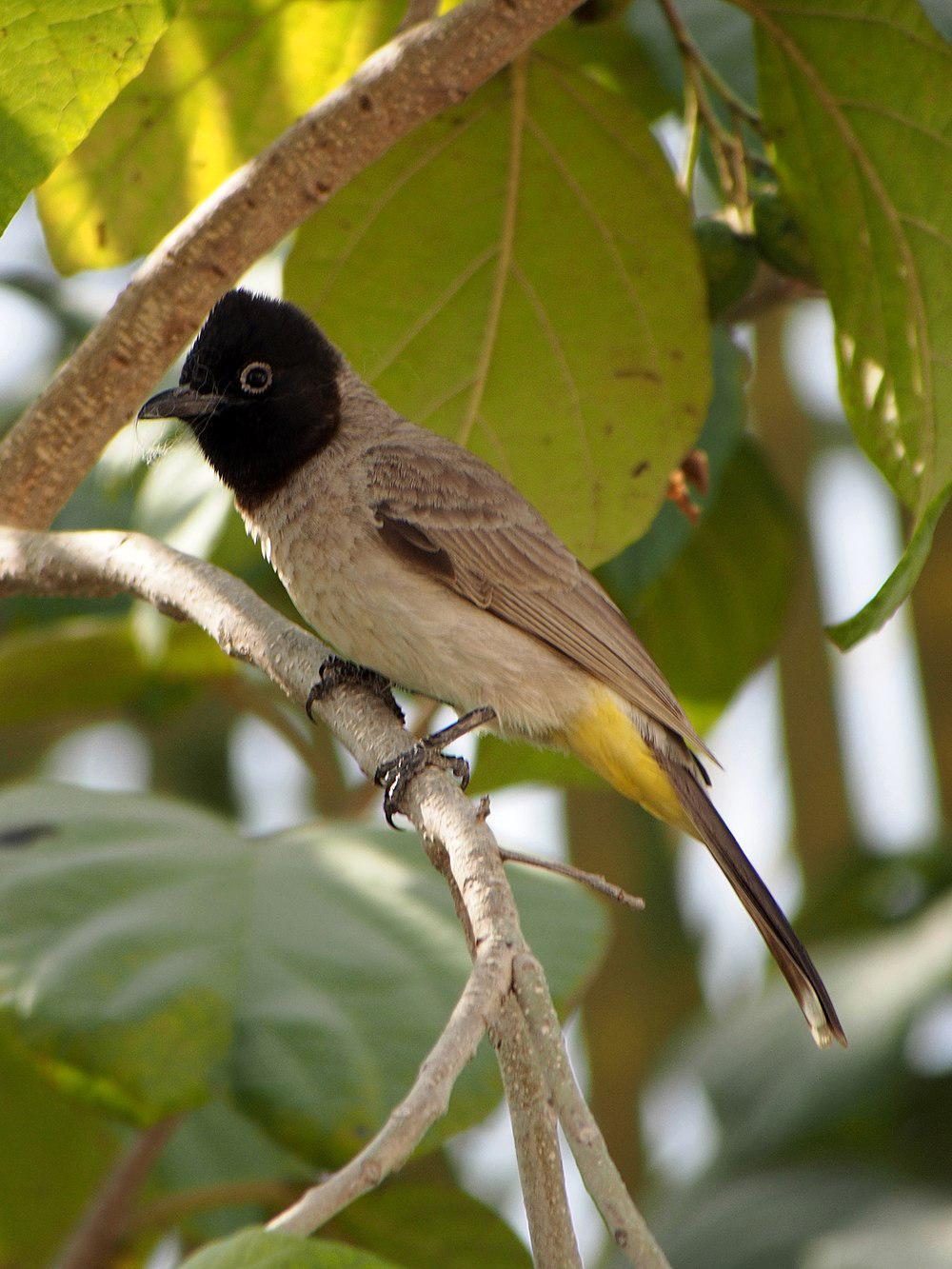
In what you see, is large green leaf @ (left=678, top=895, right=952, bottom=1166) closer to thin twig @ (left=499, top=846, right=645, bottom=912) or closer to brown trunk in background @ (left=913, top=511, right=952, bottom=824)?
brown trunk in background @ (left=913, top=511, right=952, bottom=824)

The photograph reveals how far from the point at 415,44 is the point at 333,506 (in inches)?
39.9

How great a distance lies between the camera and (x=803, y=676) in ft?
13.6

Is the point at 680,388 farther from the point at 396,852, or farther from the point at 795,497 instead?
the point at 795,497

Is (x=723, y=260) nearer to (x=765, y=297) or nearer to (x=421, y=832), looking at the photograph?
(x=765, y=297)

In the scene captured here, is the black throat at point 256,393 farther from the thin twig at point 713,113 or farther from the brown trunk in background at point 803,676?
the brown trunk in background at point 803,676

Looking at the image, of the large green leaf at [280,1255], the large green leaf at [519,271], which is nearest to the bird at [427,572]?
the large green leaf at [519,271]

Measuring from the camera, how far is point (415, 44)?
1.91m

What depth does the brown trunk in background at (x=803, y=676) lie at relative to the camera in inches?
158

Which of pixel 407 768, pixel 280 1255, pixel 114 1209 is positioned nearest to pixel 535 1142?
pixel 280 1255

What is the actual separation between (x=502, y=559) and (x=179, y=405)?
2.15 ft

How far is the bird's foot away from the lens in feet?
6.86

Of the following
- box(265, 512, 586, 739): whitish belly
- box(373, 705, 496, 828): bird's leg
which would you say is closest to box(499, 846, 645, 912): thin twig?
box(373, 705, 496, 828): bird's leg

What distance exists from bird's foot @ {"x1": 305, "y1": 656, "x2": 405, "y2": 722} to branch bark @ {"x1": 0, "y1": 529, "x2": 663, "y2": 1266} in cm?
2

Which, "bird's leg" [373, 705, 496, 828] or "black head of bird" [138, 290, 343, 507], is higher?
"black head of bird" [138, 290, 343, 507]
